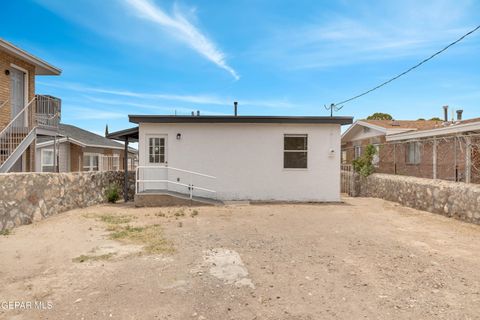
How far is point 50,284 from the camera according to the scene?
4258 mm

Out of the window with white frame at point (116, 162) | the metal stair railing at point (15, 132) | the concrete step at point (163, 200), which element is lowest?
the concrete step at point (163, 200)

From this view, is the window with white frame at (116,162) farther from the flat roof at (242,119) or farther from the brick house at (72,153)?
the flat roof at (242,119)

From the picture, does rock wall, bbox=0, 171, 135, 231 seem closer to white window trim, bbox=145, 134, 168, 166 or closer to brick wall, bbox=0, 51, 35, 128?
white window trim, bbox=145, 134, 168, 166

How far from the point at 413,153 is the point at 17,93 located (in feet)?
59.4

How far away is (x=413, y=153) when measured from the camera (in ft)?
55.2

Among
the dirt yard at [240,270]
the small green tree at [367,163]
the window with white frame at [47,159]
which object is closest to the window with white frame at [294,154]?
the dirt yard at [240,270]

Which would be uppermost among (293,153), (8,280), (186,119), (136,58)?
(136,58)

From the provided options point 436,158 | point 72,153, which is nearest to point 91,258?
point 436,158

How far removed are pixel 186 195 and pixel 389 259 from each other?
816 centimetres

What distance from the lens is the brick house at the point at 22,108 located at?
1087 centimetres

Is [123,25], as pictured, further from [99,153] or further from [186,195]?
[99,153]

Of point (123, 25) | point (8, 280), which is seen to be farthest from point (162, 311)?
point (123, 25)

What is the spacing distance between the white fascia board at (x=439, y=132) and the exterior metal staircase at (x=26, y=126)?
15.8 m

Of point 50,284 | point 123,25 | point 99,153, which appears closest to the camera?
point 50,284
